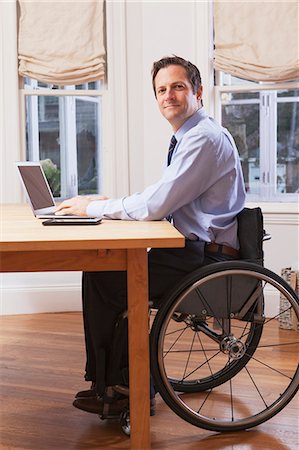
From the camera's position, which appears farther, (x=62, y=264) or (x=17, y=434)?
(x=17, y=434)

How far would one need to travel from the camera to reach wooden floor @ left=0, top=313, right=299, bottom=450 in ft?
7.97

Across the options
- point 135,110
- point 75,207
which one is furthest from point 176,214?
point 135,110

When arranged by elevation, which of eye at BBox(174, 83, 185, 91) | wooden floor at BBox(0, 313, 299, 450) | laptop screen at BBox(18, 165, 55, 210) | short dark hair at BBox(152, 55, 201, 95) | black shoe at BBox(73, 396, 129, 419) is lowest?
wooden floor at BBox(0, 313, 299, 450)

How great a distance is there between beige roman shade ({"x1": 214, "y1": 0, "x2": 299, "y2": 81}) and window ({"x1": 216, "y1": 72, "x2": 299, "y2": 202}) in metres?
0.16

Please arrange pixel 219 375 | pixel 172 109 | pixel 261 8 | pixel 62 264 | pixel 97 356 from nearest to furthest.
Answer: pixel 62 264, pixel 97 356, pixel 172 109, pixel 219 375, pixel 261 8

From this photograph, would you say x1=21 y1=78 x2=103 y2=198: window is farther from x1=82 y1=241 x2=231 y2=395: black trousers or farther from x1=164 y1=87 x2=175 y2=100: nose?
x1=82 y1=241 x2=231 y2=395: black trousers

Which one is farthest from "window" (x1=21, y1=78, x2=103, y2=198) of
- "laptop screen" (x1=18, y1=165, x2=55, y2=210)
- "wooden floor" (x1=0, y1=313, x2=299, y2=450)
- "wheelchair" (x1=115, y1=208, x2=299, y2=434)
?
"wheelchair" (x1=115, y1=208, x2=299, y2=434)

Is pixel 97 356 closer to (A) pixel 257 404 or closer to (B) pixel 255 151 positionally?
(A) pixel 257 404

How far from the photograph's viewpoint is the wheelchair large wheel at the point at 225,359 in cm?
234

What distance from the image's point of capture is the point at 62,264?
2.17m

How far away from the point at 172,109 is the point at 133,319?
0.89 meters

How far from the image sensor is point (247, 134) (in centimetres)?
466

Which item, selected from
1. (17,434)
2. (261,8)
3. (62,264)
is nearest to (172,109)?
(62,264)

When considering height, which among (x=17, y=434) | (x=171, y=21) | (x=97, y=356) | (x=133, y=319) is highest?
(x=171, y=21)
